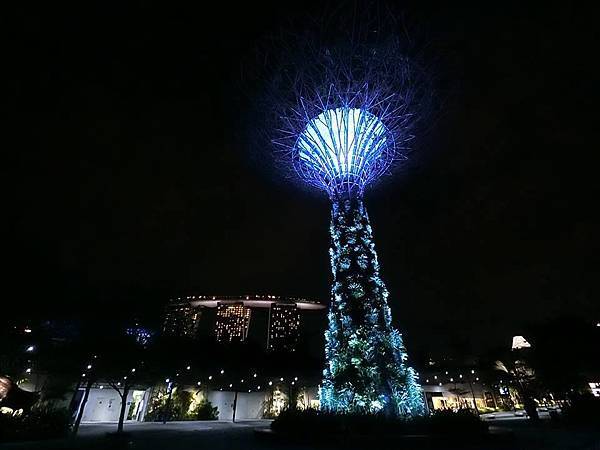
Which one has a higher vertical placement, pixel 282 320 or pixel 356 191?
pixel 282 320

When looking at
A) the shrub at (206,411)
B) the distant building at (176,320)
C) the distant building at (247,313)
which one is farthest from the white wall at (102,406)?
the distant building at (247,313)

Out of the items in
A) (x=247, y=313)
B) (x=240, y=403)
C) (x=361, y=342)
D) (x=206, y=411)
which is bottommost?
(x=206, y=411)

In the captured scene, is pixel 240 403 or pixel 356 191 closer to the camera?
pixel 356 191

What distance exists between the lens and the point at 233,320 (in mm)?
129875

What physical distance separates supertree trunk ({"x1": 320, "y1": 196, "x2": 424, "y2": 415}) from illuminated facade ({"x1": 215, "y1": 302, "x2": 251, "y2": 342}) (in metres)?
114

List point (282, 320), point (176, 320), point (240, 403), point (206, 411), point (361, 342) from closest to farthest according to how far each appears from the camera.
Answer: point (361, 342), point (206, 411), point (240, 403), point (176, 320), point (282, 320)

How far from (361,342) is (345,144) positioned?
459 inches

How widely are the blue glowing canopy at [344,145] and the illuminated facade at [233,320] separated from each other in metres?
114

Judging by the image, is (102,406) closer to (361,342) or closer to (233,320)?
(361,342)

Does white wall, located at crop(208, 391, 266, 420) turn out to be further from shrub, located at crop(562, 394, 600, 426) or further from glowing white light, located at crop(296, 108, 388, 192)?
shrub, located at crop(562, 394, 600, 426)

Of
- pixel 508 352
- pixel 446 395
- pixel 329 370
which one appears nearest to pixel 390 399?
pixel 329 370

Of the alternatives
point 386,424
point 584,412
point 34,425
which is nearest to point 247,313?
point 584,412

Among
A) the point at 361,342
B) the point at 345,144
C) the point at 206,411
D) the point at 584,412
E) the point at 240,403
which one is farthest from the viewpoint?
the point at 240,403

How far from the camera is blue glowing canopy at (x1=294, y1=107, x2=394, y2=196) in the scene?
21453 mm
